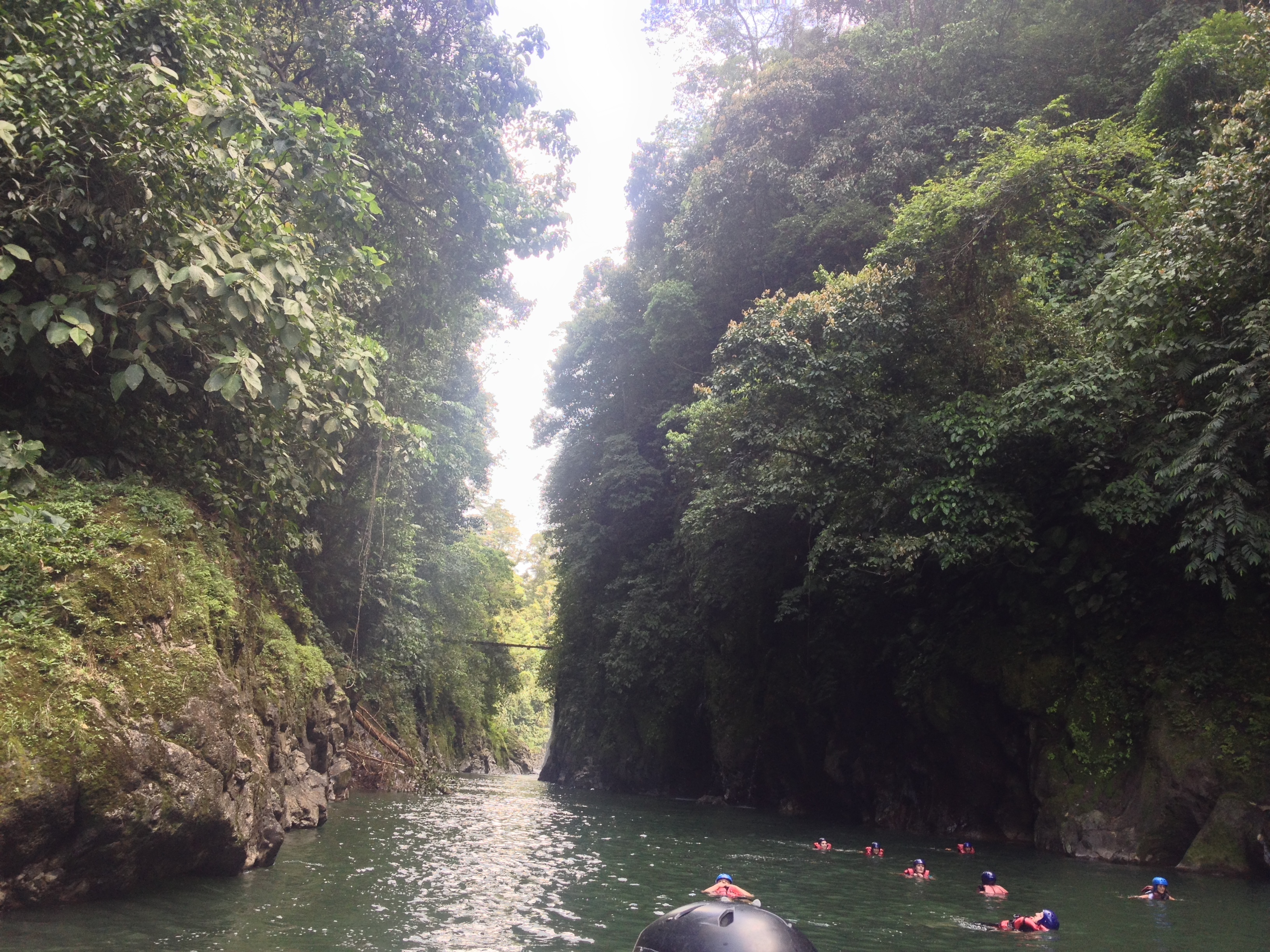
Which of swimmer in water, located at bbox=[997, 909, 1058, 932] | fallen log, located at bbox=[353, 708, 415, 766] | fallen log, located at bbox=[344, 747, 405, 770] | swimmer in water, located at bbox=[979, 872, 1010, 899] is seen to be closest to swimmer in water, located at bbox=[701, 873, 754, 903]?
swimmer in water, located at bbox=[997, 909, 1058, 932]

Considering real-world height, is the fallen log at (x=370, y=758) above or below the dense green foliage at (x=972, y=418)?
below

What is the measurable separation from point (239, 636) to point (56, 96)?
15.3 ft

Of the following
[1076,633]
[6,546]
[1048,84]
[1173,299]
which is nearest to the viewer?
[6,546]

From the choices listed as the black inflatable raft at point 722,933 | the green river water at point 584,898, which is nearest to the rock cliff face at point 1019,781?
the green river water at point 584,898

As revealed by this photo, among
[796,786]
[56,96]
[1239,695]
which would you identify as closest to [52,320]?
[56,96]

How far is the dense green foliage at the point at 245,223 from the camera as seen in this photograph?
6305 millimetres

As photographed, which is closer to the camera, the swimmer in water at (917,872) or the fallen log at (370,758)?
the swimmer in water at (917,872)

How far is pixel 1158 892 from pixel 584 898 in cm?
570

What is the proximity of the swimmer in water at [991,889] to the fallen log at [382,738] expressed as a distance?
476 inches

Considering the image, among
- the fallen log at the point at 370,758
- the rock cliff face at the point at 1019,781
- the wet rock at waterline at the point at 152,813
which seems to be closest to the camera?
the wet rock at waterline at the point at 152,813

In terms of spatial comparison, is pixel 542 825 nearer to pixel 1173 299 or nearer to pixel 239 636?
pixel 239 636

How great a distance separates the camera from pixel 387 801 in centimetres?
1589

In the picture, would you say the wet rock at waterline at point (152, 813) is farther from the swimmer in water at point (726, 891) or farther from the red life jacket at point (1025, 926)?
the red life jacket at point (1025, 926)

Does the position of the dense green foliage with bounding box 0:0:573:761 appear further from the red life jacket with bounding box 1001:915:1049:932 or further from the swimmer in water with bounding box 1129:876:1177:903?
the swimmer in water with bounding box 1129:876:1177:903
